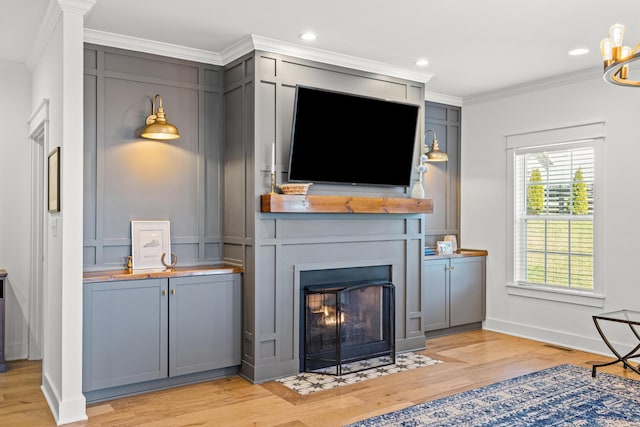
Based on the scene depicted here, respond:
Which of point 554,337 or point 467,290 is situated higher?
point 467,290

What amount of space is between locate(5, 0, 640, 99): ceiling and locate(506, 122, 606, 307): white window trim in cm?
70

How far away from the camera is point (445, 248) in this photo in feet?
19.1

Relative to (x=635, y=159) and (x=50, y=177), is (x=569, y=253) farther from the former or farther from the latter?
(x=50, y=177)

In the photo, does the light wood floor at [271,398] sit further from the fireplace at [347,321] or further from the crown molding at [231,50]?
the crown molding at [231,50]

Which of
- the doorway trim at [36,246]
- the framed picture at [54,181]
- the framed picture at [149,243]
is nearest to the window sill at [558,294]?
the framed picture at [149,243]

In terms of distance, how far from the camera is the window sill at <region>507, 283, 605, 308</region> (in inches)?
196

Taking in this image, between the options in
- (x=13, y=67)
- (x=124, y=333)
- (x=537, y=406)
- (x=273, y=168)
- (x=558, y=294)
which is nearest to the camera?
(x=537, y=406)

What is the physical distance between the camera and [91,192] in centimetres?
394

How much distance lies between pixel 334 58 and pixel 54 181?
7.91 ft

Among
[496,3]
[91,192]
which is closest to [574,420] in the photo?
[496,3]

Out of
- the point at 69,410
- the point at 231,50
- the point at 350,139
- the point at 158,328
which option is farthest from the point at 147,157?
the point at 69,410

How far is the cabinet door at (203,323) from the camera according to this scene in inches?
155

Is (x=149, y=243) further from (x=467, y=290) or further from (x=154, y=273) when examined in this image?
(x=467, y=290)

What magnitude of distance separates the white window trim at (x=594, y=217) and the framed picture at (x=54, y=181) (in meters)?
4.43
